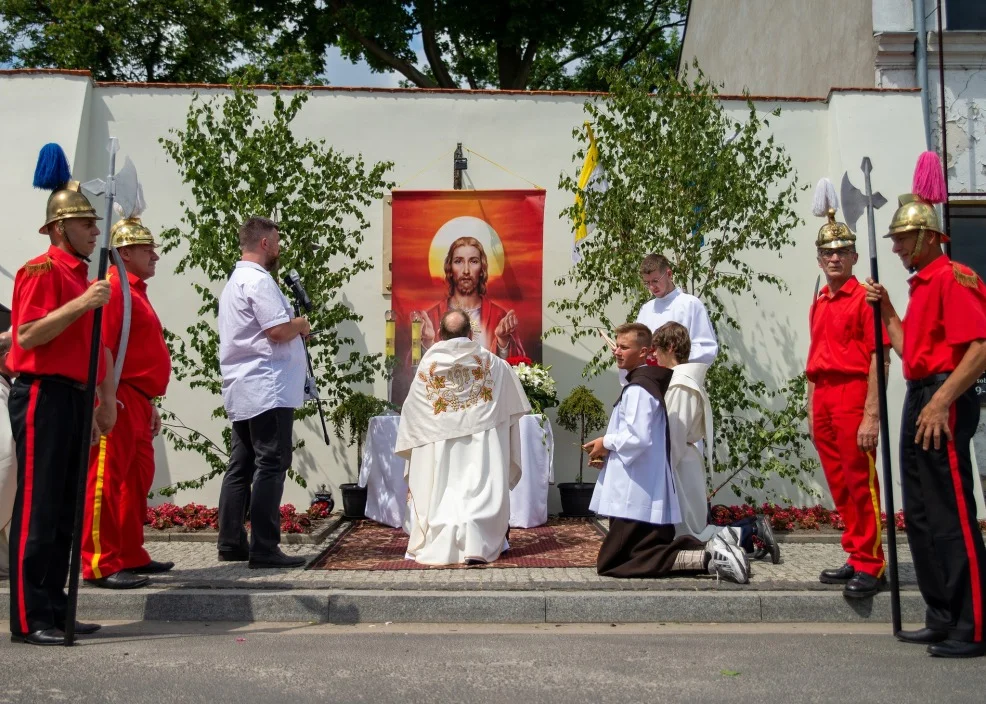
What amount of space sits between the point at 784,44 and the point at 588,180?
6.27m

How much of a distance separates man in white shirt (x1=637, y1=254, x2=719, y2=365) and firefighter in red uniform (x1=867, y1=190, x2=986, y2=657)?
3.02 meters

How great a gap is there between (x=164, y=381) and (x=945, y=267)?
4.64 meters

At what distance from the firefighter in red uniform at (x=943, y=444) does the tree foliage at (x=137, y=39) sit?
1988 centimetres

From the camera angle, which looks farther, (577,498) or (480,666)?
(577,498)

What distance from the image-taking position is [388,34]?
21.8m

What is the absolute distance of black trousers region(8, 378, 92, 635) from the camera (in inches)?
199

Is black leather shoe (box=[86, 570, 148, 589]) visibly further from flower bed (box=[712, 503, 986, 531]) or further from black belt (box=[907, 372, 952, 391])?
flower bed (box=[712, 503, 986, 531])

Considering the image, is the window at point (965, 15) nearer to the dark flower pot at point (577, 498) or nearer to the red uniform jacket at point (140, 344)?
the dark flower pot at point (577, 498)

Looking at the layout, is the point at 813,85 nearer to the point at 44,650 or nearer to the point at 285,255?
the point at 285,255

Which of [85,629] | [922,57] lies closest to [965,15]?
Answer: [922,57]

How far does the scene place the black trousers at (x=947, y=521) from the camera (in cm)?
490

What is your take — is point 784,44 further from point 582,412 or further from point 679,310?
point 679,310

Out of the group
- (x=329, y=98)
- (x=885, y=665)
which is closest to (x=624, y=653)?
(x=885, y=665)

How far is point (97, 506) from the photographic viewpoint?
623 cm
